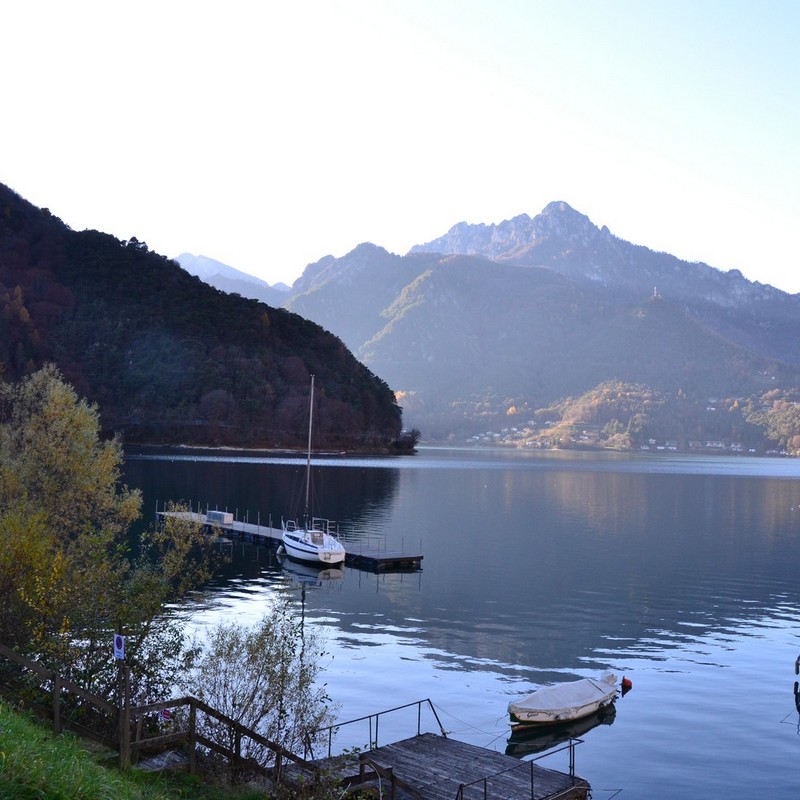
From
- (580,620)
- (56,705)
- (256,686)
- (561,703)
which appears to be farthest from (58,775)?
(580,620)

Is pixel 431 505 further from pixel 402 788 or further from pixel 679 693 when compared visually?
pixel 402 788

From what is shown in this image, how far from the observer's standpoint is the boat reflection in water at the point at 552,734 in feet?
112

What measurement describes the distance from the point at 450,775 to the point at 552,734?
11.2 meters

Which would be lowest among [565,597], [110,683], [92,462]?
[565,597]

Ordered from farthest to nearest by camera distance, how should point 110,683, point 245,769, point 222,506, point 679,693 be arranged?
point 222,506, point 679,693, point 110,683, point 245,769

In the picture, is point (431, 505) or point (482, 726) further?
point (431, 505)

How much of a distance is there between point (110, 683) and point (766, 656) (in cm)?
3910

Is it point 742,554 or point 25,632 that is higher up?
point 25,632

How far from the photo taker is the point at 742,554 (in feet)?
297

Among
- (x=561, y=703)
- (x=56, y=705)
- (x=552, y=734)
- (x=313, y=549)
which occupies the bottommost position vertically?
(x=552, y=734)

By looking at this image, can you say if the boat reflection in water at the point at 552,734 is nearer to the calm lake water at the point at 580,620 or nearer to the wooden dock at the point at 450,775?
the calm lake water at the point at 580,620

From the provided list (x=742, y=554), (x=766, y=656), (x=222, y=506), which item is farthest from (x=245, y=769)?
(x=222, y=506)

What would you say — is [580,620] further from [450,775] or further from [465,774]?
[450,775]

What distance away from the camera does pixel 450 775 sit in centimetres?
2605
